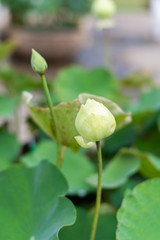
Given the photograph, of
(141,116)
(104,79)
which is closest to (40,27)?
(104,79)

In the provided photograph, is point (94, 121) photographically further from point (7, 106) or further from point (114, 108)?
point (7, 106)

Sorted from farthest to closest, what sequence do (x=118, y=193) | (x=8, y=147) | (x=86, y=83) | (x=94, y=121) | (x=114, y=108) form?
1. (x=86, y=83)
2. (x=8, y=147)
3. (x=118, y=193)
4. (x=114, y=108)
5. (x=94, y=121)

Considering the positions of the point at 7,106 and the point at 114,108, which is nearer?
the point at 114,108

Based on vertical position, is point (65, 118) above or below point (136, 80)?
above

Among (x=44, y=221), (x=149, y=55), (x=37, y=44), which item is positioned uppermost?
(x=44, y=221)

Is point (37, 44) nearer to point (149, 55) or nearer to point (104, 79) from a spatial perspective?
point (149, 55)

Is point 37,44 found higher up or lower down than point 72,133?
lower down

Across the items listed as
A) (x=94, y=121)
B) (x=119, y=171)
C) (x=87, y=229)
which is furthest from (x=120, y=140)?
(x=94, y=121)
